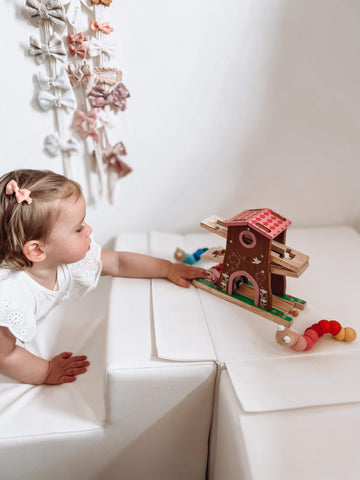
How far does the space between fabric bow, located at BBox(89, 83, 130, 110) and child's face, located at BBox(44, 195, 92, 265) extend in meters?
0.31

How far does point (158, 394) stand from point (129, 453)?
16cm

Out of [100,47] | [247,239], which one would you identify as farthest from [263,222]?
[100,47]

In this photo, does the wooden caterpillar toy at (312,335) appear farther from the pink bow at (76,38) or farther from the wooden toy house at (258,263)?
the pink bow at (76,38)

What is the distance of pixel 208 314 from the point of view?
934 mm

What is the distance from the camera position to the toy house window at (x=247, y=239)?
0.86 m

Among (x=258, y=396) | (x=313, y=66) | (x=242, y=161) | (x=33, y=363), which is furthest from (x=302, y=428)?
(x=313, y=66)

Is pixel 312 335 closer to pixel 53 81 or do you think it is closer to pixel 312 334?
pixel 312 334

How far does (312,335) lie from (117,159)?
26.7 inches

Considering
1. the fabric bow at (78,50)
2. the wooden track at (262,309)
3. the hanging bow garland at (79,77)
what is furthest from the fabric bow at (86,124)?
the wooden track at (262,309)

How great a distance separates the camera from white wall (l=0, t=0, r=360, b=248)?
99cm

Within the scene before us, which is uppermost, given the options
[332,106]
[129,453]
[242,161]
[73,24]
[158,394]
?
[73,24]

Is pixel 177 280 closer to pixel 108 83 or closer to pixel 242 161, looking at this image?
pixel 242 161

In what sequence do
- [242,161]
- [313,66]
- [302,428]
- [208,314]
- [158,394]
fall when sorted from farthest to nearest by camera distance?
[242,161] < [313,66] < [208,314] < [158,394] < [302,428]

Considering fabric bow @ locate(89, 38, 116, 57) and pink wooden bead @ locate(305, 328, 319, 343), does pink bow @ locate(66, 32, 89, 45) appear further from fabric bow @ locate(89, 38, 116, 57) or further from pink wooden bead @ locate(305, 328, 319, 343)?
pink wooden bead @ locate(305, 328, 319, 343)
